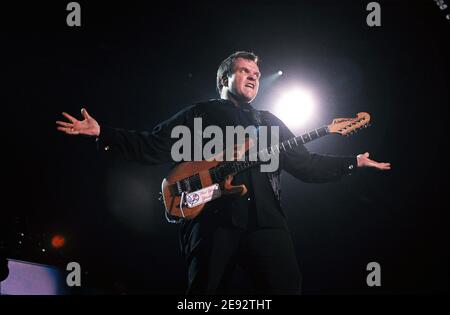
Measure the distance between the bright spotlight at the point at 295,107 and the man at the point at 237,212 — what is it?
7.83 ft

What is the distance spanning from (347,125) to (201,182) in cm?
138

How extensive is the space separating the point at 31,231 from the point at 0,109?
164 cm

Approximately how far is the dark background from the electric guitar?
2.67 m

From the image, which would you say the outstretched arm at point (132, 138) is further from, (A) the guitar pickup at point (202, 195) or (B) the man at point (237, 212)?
(A) the guitar pickup at point (202, 195)

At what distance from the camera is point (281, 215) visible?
8.29 ft

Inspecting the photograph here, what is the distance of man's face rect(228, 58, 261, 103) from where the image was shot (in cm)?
311

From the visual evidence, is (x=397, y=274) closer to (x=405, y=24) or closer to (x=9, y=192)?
(x=405, y=24)

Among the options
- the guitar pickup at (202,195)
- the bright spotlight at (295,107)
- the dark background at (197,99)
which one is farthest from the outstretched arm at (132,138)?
the bright spotlight at (295,107)

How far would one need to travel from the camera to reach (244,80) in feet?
10.2

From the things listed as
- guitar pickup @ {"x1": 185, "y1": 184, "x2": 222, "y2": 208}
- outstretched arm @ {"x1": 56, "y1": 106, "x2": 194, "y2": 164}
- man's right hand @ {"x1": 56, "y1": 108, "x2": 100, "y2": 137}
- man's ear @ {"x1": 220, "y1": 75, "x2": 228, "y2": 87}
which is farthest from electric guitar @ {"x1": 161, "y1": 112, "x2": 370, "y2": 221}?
man's ear @ {"x1": 220, "y1": 75, "x2": 228, "y2": 87}

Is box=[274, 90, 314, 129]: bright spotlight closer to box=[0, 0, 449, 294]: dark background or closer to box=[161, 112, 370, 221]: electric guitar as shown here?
box=[0, 0, 449, 294]: dark background

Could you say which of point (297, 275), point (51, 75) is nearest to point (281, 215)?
point (297, 275)

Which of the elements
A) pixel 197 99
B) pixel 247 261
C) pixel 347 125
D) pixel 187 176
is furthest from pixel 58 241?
pixel 347 125

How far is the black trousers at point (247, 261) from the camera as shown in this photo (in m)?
2.22
